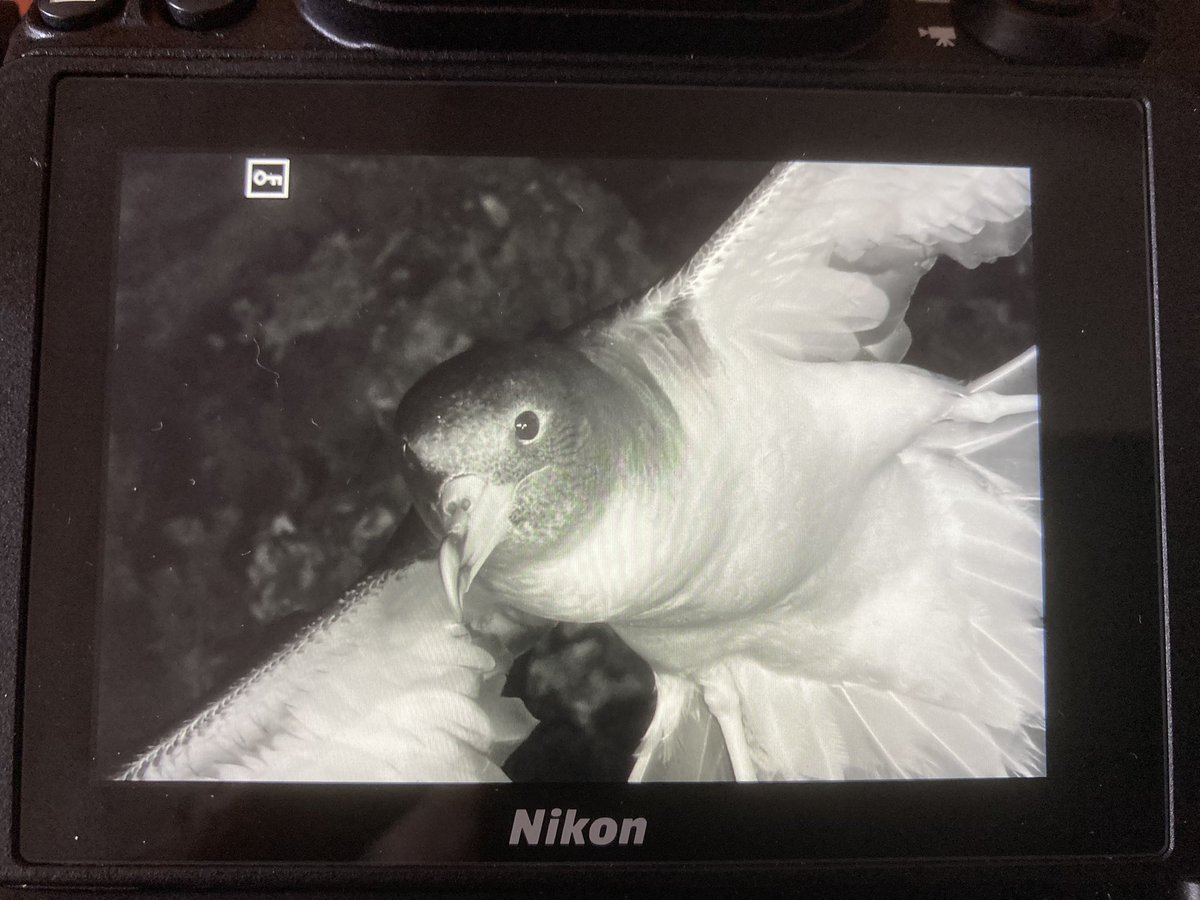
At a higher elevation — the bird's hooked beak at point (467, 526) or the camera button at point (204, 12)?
the camera button at point (204, 12)

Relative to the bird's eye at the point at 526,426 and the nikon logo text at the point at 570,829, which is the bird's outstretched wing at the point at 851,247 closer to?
the bird's eye at the point at 526,426

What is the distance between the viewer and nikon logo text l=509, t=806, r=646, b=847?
0.40 metres

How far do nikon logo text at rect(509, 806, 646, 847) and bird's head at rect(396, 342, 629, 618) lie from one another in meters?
0.10

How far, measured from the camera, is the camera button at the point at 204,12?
407mm

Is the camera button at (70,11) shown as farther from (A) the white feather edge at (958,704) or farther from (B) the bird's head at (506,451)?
(A) the white feather edge at (958,704)

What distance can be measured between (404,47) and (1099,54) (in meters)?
0.32

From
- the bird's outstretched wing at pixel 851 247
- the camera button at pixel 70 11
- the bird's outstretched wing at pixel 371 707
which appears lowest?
the bird's outstretched wing at pixel 371 707

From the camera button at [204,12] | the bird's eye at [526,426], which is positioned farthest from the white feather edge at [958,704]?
the camera button at [204,12]

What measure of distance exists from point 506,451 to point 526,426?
0.6 inches

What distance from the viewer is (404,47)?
41 centimetres

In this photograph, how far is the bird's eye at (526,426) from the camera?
408 millimetres

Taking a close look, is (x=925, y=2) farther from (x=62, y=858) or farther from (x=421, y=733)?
(x=62, y=858)

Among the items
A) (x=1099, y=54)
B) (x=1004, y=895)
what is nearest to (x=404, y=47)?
(x=1099, y=54)

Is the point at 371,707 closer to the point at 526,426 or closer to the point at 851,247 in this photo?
the point at 526,426
